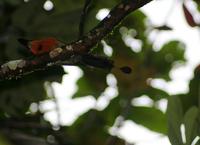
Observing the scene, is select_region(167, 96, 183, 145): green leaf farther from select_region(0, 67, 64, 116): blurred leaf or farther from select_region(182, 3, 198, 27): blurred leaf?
select_region(0, 67, 64, 116): blurred leaf

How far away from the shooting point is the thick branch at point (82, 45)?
2.72 feet

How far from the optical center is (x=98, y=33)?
0.83 metres

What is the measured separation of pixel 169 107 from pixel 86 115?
683 millimetres

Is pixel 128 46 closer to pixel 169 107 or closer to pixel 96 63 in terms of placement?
pixel 169 107

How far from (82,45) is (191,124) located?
0.59 meters

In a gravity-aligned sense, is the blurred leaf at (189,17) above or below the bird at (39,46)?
above

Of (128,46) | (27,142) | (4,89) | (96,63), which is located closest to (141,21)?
(128,46)

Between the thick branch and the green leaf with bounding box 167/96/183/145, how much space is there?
1.75 feet

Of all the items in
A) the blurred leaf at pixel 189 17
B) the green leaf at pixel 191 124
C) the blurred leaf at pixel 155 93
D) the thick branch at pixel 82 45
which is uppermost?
the blurred leaf at pixel 189 17

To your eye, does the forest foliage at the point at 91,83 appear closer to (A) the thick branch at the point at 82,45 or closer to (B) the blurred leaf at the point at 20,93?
(B) the blurred leaf at the point at 20,93

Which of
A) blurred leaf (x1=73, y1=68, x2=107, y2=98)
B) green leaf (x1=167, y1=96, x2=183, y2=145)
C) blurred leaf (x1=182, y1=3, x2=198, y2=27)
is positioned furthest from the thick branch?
blurred leaf (x1=73, y1=68, x2=107, y2=98)

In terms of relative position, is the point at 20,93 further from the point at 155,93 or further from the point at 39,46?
the point at 39,46

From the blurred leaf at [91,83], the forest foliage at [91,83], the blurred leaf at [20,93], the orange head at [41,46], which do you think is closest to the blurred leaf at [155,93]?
the forest foliage at [91,83]

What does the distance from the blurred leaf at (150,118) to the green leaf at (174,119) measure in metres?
0.50
